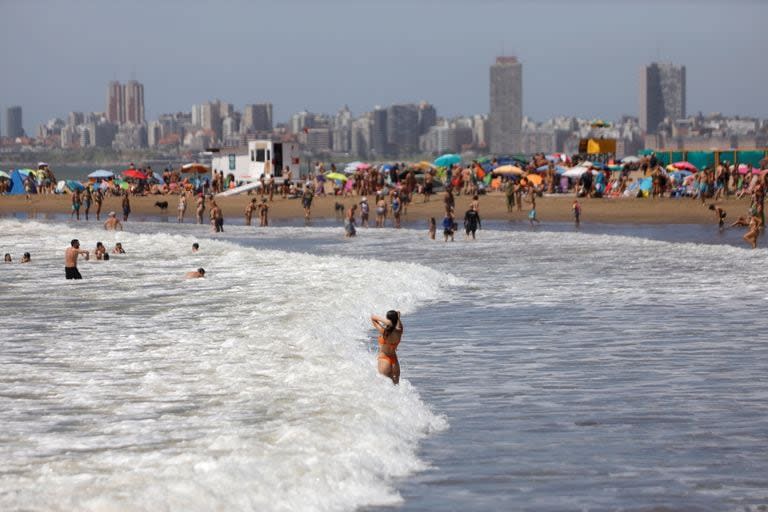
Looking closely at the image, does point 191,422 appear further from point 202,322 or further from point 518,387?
point 202,322

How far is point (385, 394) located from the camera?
12.9m

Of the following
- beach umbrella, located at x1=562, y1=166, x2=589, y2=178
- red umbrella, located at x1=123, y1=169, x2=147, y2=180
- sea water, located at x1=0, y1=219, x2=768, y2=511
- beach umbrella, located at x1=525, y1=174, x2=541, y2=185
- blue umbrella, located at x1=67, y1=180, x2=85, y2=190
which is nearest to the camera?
sea water, located at x1=0, y1=219, x2=768, y2=511

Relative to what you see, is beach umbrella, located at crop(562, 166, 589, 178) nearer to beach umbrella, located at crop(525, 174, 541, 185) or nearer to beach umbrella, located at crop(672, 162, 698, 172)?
beach umbrella, located at crop(525, 174, 541, 185)

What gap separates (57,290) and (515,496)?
59.6 feet

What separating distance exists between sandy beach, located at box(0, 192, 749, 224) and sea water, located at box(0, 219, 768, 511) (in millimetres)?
23125

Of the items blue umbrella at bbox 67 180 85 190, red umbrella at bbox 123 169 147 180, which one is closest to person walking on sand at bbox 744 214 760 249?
blue umbrella at bbox 67 180 85 190

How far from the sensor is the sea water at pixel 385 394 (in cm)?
944

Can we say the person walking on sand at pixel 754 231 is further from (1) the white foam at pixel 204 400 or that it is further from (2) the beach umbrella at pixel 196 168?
(2) the beach umbrella at pixel 196 168

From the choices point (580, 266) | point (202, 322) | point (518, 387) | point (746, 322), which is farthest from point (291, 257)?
point (518, 387)

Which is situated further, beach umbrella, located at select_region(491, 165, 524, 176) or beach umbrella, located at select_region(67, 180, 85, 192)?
beach umbrella, located at select_region(67, 180, 85, 192)

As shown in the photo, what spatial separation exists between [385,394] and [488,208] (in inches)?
1726

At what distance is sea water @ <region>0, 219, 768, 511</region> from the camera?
9438 mm

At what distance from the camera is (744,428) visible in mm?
11539

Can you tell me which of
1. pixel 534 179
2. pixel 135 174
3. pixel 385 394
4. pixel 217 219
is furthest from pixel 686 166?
pixel 385 394
